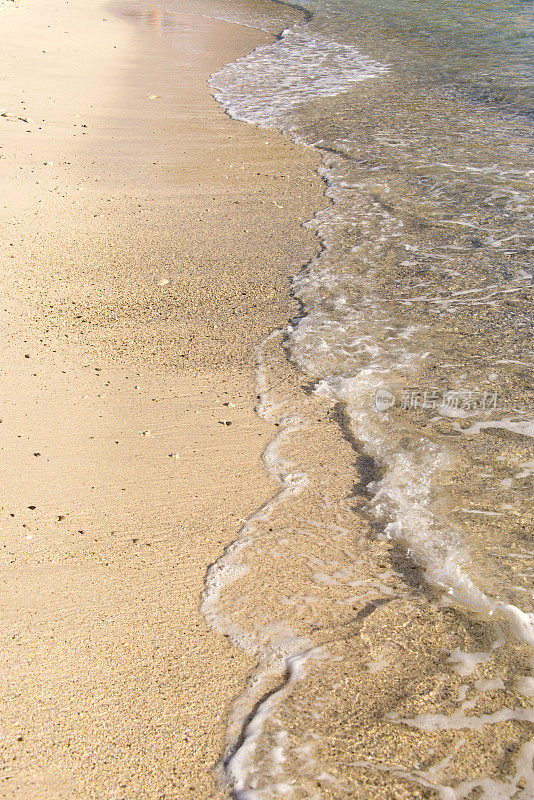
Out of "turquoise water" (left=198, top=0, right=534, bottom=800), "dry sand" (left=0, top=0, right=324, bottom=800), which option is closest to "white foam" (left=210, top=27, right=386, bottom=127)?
"dry sand" (left=0, top=0, right=324, bottom=800)

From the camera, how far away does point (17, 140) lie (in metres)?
7.43

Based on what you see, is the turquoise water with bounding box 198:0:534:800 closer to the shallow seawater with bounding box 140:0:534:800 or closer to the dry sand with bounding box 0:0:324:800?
the shallow seawater with bounding box 140:0:534:800

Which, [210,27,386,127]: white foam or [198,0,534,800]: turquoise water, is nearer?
[198,0,534,800]: turquoise water

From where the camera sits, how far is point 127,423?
3.55 metres

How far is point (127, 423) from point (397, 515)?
1.46 meters

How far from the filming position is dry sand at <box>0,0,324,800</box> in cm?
211

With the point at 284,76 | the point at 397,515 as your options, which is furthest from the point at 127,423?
the point at 284,76

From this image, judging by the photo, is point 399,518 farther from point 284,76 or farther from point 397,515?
point 284,76

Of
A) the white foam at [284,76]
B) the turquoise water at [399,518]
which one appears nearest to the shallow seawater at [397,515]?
the turquoise water at [399,518]

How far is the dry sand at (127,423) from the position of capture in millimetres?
2109

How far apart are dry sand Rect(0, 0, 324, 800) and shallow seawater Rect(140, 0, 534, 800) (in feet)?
0.56

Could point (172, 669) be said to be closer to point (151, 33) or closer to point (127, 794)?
point (127, 794)

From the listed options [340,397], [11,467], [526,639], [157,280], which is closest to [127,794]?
[526,639]

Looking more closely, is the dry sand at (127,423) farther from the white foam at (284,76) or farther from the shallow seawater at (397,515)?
the white foam at (284,76)
